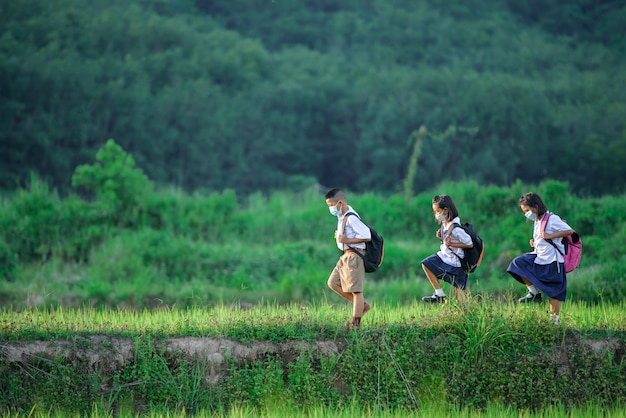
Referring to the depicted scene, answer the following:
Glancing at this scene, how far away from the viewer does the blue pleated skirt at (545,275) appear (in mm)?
8773

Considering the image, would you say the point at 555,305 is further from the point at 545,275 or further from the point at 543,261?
the point at 543,261

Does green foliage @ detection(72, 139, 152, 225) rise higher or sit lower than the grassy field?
lower

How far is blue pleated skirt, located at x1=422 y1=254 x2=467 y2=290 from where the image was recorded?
8.77 m

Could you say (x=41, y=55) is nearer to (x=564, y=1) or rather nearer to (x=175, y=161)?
(x=175, y=161)

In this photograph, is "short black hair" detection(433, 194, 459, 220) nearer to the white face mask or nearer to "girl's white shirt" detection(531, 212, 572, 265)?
the white face mask

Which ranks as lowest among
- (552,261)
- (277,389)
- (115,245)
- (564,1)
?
(115,245)

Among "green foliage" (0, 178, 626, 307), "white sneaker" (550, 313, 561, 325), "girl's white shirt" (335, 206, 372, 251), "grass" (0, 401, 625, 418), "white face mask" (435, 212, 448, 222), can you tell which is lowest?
"green foliage" (0, 178, 626, 307)

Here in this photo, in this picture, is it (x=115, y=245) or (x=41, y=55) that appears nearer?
(x=115, y=245)

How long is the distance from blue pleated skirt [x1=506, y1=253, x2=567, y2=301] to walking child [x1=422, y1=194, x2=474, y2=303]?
0.48 metres

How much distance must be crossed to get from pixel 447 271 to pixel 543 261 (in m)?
0.89

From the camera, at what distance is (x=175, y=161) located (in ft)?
102

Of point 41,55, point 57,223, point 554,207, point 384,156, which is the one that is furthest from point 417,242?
point 41,55

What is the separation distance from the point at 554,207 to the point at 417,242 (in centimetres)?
303

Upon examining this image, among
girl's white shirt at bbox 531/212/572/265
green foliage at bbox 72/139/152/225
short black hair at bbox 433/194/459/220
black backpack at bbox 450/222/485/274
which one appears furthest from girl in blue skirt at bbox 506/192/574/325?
green foliage at bbox 72/139/152/225
